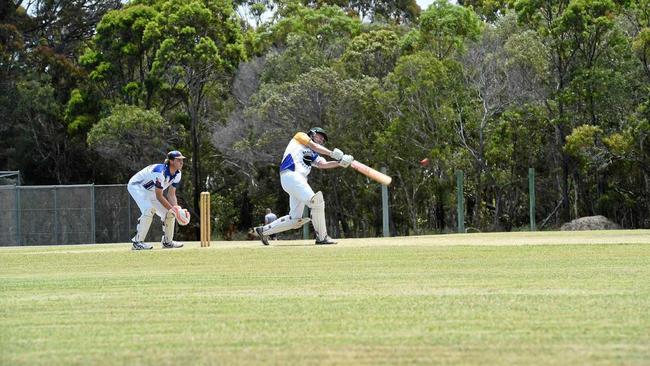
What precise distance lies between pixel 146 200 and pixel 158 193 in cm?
68

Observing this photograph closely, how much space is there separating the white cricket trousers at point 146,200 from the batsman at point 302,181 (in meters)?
2.21

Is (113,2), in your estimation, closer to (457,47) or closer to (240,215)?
(240,215)

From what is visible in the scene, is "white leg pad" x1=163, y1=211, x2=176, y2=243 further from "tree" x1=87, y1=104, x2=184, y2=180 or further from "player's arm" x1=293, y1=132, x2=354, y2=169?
"tree" x1=87, y1=104, x2=184, y2=180

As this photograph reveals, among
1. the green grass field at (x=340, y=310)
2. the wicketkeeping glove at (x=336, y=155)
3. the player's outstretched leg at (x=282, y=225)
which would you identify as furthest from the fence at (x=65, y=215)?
the green grass field at (x=340, y=310)

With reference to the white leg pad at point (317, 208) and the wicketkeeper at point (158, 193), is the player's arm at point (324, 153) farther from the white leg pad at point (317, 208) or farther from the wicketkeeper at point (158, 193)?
the wicketkeeper at point (158, 193)

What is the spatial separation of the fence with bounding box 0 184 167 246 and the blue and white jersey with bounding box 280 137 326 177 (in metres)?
21.9

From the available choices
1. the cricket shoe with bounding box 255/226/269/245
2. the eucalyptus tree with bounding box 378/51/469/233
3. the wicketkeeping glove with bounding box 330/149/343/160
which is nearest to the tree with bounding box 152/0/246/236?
the eucalyptus tree with bounding box 378/51/469/233

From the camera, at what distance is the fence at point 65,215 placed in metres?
42.9

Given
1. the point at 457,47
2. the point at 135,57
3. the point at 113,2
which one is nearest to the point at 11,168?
the point at 135,57

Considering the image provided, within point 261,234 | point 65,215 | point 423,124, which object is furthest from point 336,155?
point 423,124

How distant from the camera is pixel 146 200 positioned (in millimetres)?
23188

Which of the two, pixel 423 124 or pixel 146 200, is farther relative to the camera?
pixel 423 124

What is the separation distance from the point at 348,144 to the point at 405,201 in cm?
313

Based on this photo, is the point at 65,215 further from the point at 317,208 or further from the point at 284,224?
the point at 317,208
